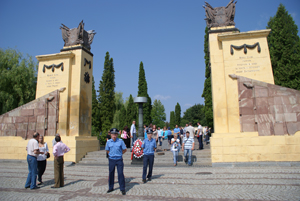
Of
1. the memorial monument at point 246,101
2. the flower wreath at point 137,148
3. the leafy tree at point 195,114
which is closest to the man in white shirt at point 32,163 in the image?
the flower wreath at point 137,148

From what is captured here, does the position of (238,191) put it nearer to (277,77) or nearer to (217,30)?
(217,30)

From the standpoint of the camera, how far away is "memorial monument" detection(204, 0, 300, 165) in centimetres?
971

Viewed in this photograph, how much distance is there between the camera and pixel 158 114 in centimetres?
7300

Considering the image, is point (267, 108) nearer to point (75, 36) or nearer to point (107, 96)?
point (75, 36)

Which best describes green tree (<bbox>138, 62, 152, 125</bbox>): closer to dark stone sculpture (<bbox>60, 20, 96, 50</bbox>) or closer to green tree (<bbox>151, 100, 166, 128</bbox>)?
dark stone sculpture (<bbox>60, 20, 96, 50</bbox>)

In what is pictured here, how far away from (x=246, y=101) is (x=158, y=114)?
206 feet

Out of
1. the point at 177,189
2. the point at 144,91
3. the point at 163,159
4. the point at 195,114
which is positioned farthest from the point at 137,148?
the point at 195,114

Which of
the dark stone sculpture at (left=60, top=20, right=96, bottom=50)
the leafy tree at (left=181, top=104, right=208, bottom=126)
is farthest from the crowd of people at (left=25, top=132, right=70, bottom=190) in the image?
the leafy tree at (left=181, top=104, right=208, bottom=126)

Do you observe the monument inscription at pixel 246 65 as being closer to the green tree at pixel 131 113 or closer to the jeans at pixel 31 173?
the jeans at pixel 31 173

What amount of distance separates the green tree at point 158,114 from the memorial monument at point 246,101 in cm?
6054

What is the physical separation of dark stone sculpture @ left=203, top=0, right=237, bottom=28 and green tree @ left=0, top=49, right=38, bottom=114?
1729cm

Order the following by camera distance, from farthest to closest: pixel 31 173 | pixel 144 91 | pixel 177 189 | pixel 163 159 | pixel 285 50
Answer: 1. pixel 144 91
2. pixel 285 50
3. pixel 163 159
4. pixel 31 173
5. pixel 177 189

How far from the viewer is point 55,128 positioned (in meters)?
12.6

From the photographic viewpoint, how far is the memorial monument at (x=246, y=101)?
971cm
